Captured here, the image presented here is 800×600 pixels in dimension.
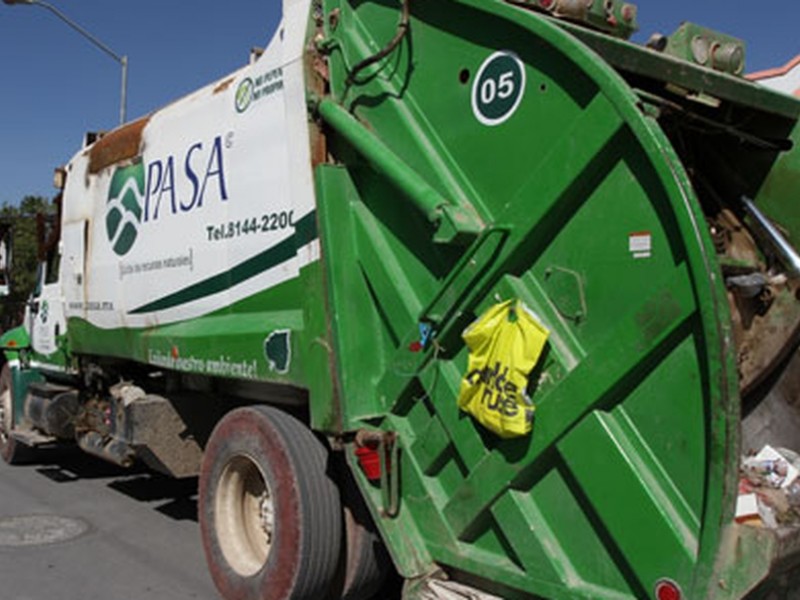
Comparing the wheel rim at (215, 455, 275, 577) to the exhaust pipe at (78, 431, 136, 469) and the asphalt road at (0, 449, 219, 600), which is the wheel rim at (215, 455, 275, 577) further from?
the exhaust pipe at (78, 431, 136, 469)

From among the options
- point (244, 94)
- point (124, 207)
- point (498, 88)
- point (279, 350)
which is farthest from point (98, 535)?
point (498, 88)

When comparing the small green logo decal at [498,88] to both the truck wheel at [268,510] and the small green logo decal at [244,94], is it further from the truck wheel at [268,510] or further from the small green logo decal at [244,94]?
the truck wheel at [268,510]

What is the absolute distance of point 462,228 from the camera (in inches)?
127

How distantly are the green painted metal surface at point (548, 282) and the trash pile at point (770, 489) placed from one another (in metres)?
0.26

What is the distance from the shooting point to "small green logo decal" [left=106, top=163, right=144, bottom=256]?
581cm

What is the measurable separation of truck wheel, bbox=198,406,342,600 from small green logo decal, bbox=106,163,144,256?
81.2 inches

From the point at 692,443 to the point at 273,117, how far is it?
8.99 ft

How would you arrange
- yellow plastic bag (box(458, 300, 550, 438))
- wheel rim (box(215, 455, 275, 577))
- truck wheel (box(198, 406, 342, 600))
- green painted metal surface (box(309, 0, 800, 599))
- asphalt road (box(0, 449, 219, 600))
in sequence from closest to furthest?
green painted metal surface (box(309, 0, 800, 599)), yellow plastic bag (box(458, 300, 550, 438)), truck wheel (box(198, 406, 342, 600)), wheel rim (box(215, 455, 275, 577)), asphalt road (box(0, 449, 219, 600))

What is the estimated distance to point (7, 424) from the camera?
857 cm

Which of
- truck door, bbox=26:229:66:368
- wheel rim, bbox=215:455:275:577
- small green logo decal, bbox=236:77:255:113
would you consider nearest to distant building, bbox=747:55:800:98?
small green logo decal, bbox=236:77:255:113

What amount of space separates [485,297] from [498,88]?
827 mm

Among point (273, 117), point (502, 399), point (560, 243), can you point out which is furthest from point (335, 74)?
point (502, 399)

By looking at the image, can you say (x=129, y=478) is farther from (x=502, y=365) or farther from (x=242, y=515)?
(x=502, y=365)

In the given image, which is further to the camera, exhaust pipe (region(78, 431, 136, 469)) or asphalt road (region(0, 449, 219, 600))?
exhaust pipe (region(78, 431, 136, 469))
